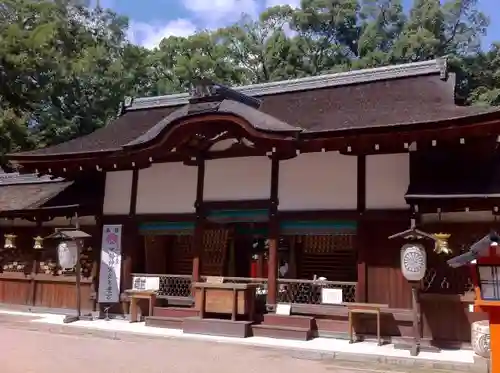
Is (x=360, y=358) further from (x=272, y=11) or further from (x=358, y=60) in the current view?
(x=272, y=11)

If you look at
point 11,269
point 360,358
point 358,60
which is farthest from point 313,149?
point 358,60

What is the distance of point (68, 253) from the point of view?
39.0 feet

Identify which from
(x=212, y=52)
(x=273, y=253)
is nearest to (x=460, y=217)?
(x=273, y=253)

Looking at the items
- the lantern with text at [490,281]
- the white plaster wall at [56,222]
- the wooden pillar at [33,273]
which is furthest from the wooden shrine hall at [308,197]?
the lantern with text at [490,281]

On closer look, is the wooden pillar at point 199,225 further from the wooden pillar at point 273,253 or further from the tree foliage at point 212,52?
the tree foliage at point 212,52

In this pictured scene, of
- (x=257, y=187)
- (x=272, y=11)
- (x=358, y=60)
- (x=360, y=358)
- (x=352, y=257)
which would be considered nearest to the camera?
(x=360, y=358)

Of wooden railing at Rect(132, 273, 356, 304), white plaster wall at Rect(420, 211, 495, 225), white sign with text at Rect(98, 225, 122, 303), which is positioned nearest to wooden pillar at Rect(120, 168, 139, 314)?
white sign with text at Rect(98, 225, 122, 303)

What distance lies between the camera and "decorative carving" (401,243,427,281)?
870cm

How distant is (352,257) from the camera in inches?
537

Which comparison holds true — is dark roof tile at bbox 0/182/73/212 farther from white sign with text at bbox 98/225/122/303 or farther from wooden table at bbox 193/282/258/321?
wooden table at bbox 193/282/258/321

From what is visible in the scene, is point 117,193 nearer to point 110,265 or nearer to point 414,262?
point 110,265

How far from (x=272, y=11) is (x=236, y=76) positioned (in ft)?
16.9

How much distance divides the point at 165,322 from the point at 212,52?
23978 millimetres

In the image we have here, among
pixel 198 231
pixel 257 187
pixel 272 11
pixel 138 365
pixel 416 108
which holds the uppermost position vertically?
pixel 272 11
